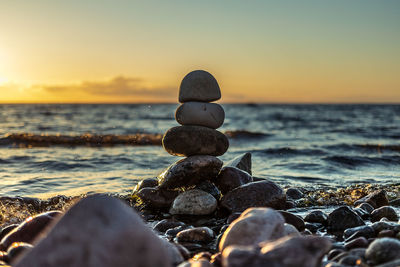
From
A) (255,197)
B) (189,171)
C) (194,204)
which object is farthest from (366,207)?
(189,171)

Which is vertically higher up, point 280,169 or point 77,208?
point 77,208

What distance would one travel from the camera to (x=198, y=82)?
7.61 m

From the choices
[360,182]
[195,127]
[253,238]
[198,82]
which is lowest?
[360,182]

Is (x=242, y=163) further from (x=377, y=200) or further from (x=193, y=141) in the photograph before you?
(x=377, y=200)

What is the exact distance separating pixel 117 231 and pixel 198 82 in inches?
197

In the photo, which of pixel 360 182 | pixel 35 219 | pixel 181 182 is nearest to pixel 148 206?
pixel 181 182

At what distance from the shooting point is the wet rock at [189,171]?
292 inches

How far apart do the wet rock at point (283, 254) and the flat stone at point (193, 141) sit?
4599 millimetres

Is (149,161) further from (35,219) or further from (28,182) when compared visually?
(35,219)

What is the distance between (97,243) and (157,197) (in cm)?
452

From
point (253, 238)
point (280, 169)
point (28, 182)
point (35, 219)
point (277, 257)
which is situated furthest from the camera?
point (280, 169)

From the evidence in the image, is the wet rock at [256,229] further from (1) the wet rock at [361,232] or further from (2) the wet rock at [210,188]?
(2) the wet rock at [210,188]

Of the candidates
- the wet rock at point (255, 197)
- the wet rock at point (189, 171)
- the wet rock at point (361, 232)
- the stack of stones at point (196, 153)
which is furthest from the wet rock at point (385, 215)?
the wet rock at point (189, 171)

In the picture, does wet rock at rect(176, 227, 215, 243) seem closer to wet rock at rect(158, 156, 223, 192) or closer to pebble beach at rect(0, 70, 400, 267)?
pebble beach at rect(0, 70, 400, 267)
